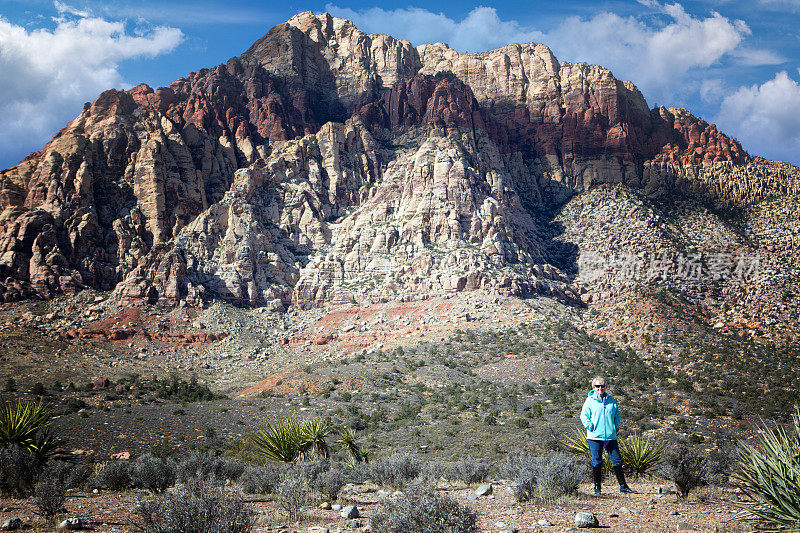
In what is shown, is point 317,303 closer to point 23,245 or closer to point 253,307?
point 253,307

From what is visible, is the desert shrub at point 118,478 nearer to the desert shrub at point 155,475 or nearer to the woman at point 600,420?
the desert shrub at point 155,475

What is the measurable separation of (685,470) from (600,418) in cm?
301

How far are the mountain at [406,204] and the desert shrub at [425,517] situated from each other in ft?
169

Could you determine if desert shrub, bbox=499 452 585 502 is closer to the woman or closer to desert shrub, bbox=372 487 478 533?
the woman

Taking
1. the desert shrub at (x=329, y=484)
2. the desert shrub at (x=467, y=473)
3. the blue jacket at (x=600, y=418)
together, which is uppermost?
the blue jacket at (x=600, y=418)

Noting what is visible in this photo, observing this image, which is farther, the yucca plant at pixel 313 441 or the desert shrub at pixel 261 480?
the yucca plant at pixel 313 441

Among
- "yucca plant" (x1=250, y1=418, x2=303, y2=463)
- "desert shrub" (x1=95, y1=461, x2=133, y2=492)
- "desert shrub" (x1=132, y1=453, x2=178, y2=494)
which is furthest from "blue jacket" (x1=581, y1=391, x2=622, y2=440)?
"desert shrub" (x1=95, y1=461, x2=133, y2=492)

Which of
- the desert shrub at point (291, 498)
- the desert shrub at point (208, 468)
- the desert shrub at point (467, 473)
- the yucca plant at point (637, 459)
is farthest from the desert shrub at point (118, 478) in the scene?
the yucca plant at point (637, 459)

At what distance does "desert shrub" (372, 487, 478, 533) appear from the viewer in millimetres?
6254

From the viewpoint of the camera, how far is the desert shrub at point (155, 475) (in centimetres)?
1458

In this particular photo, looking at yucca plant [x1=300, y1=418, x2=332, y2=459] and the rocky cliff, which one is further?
the rocky cliff

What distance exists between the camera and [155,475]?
14719 millimetres

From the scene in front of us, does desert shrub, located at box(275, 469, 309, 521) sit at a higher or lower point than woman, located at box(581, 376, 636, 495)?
lower

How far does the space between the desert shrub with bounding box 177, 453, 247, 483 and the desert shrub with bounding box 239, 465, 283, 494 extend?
30.8 inches
